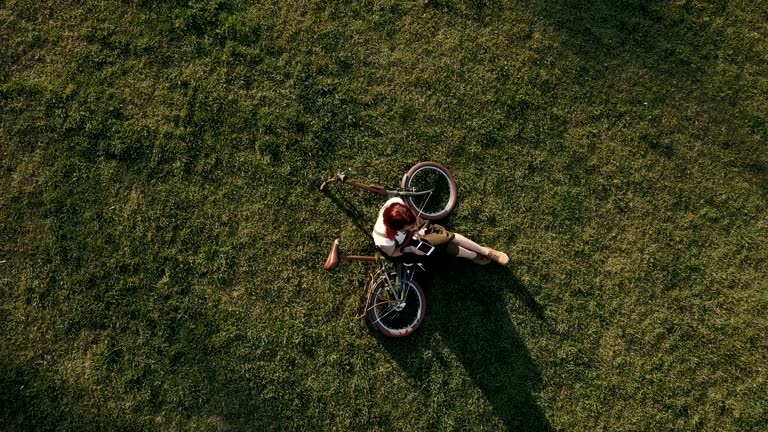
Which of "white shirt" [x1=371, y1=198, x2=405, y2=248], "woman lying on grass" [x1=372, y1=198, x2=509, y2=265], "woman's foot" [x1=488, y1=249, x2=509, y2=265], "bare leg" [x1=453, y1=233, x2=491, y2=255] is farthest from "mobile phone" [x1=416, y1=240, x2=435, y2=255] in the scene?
"woman's foot" [x1=488, y1=249, x2=509, y2=265]

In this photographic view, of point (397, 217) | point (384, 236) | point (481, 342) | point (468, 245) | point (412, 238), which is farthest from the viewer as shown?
point (481, 342)

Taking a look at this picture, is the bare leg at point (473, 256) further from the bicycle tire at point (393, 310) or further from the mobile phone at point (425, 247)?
the bicycle tire at point (393, 310)

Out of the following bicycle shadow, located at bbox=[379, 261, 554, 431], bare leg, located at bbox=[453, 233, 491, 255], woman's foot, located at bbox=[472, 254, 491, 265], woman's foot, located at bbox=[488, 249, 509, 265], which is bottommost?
bicycle shadow, located at bbox=[379, 261, 554, 431]

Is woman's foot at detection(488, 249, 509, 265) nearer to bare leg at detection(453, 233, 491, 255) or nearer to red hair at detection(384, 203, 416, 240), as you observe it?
bare leg at detection(453, 233, 491, 255)

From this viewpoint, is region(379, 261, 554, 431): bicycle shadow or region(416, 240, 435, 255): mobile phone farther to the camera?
region(379, 261, 554, 431): bicycle shadow

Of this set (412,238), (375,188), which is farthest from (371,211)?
(412,238)

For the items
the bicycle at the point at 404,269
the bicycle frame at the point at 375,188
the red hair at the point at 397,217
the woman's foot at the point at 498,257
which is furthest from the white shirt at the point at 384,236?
the woman's foot at the point at 498,257

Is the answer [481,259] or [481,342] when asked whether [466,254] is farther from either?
[481,342]
